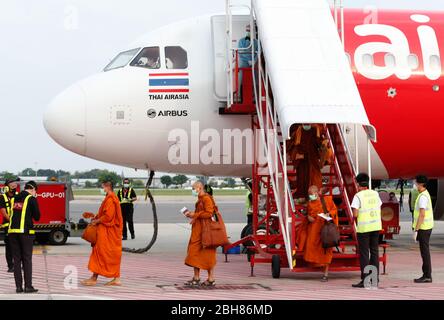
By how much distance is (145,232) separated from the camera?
27625mm

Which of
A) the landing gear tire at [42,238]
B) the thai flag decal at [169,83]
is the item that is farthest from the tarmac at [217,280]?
the thai flag decal at [169,83]

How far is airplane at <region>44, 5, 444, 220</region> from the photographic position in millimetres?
16953

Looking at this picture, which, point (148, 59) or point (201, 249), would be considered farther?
point (148, 59)

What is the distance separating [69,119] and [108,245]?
4.21m

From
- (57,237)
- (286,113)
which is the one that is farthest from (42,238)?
(286,113)

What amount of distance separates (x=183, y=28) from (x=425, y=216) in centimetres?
686

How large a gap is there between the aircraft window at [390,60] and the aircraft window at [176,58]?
165 inches

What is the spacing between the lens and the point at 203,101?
55.7ft

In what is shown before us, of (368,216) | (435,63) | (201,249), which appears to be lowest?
(201,249)

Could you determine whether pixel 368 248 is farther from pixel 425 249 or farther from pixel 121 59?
pixel 121 59

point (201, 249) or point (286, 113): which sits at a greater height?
point (286, 113)
